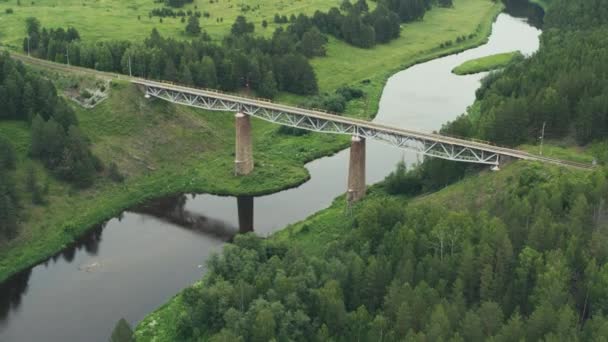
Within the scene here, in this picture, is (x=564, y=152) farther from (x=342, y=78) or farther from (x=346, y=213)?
(x=342, y=78)

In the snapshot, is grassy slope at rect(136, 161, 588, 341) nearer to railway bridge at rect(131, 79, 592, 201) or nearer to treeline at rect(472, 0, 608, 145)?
railway bridge at rect(131, 79, 592, 201)

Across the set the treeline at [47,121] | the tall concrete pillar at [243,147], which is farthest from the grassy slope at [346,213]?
the treeline at [47,121]

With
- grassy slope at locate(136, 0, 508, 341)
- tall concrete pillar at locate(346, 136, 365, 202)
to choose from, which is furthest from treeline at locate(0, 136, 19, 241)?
tall concrete pillar at locate(346, 136, 365, 202)

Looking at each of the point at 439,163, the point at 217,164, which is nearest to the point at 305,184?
the point at 217,164

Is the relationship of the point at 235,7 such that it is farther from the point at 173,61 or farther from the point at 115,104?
the point at 115,104

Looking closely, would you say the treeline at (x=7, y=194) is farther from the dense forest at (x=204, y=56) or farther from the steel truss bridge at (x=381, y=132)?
the dense forest at (x=204, y=56)

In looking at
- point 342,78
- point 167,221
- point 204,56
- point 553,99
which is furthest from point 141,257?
point 342,78
